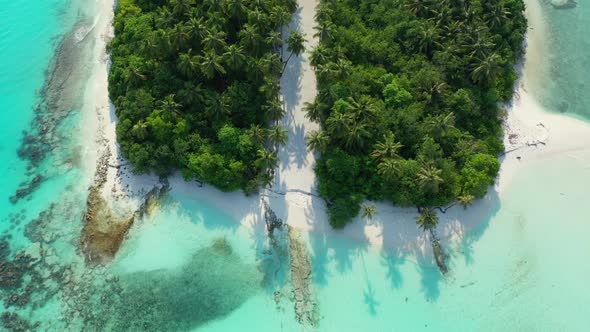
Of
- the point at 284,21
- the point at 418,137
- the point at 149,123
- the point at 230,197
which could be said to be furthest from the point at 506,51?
the point at 149,123

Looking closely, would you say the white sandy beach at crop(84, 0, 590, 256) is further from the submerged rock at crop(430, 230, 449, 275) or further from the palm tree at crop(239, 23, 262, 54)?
the palm tree at crop(239, 23, 262, 54)

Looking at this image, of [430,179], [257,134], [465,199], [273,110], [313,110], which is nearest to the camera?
[430,179]

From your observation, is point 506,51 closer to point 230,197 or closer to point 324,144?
point 324,144

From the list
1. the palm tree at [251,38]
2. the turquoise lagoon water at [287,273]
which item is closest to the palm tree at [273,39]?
the palm tree at [251,38]

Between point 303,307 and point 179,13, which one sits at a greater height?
point 179,13

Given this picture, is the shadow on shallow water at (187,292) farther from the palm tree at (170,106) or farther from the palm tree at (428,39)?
the palm tree at (428,39)

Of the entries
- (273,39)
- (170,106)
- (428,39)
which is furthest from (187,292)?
(428,39)

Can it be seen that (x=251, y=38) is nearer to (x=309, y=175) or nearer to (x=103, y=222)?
(x=309, y=175)
